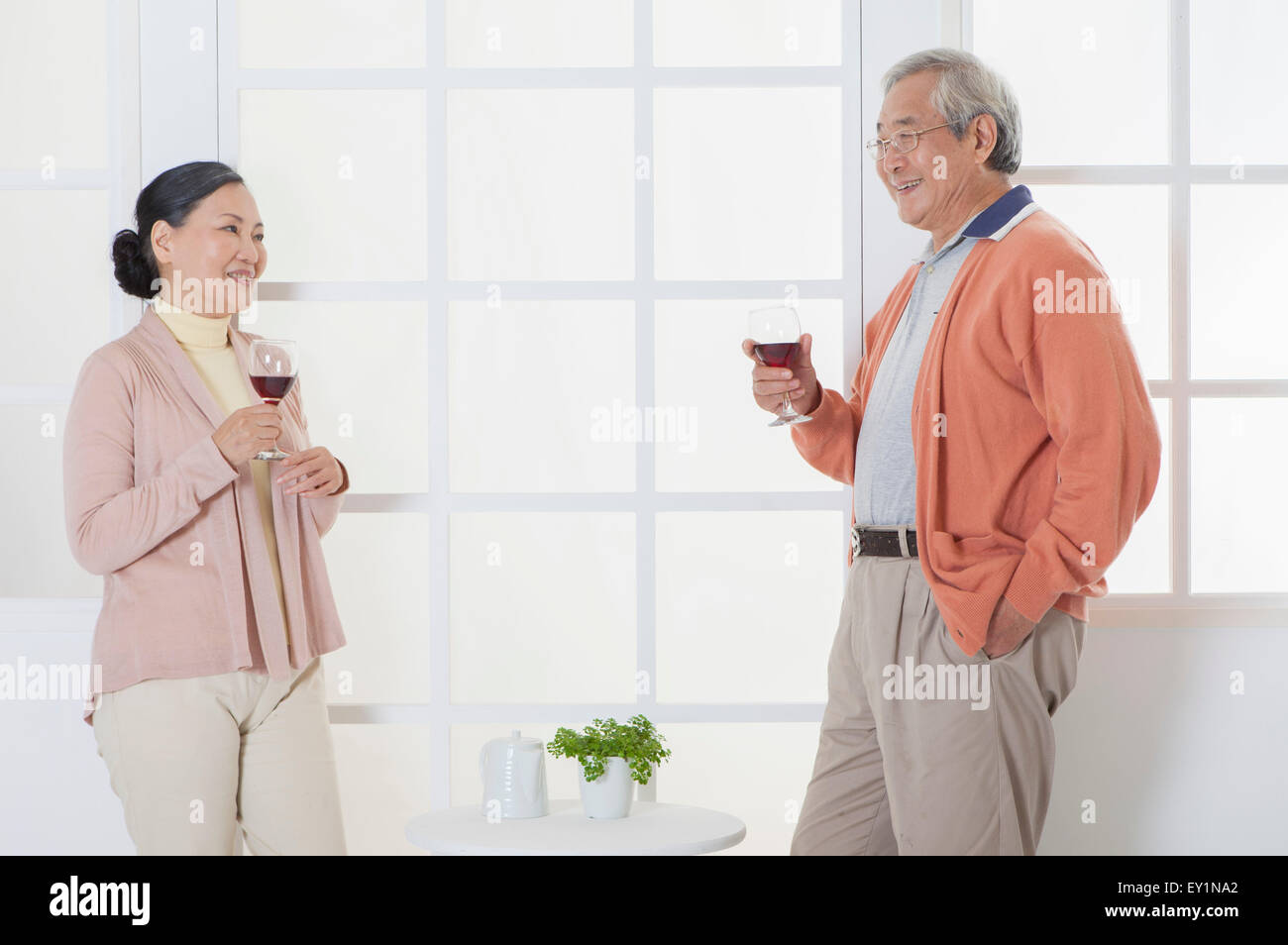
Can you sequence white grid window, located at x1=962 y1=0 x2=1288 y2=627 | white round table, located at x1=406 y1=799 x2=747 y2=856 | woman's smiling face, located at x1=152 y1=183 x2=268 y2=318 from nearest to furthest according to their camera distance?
white round table, located at x1=406 y1=799 x2=747 y2=856 < woman's smiling face, located at x1=152 y1=183 x2=268 y2=318 < white grid window, located at x1=962 y1=0 x2=1288 y2=627

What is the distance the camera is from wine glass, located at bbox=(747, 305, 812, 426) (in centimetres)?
217

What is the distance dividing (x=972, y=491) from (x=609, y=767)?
0.80m

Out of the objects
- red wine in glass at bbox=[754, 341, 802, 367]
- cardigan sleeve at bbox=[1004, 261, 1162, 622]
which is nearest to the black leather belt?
cardigan sleeve at bbox=[1004, 261, 1162, 622]

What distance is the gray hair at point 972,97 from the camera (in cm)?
215

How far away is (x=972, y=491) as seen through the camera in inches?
79.8

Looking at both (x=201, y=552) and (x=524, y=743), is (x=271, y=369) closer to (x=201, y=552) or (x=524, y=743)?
(x=201, y=552)

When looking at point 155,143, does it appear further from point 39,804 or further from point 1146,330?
point 1146,330

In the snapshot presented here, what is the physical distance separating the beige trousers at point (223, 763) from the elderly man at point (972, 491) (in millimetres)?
918

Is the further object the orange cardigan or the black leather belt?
the black leather belt

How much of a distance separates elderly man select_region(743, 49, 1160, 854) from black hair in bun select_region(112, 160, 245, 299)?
1083mm

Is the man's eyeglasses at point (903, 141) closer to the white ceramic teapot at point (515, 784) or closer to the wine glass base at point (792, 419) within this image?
the wine glass base at point (792, 419)

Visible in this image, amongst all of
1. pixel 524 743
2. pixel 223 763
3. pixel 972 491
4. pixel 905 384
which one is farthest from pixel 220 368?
pixel 972 491

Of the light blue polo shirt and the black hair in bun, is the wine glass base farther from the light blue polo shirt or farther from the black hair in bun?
the black hair in bun

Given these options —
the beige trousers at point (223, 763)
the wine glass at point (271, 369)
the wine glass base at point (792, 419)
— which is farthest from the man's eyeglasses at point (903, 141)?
the beige trousers at point (223, 763)
